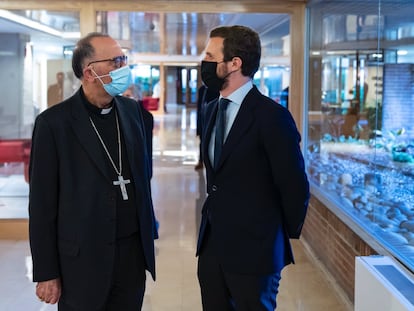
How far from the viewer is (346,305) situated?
12.7ft

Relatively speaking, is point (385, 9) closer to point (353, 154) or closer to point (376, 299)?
point (353, 154)

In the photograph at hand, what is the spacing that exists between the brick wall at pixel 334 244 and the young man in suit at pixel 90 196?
1.85 metres

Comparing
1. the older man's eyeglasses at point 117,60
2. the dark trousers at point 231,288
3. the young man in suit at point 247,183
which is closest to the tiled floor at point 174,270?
the dark trousers at point 231,288

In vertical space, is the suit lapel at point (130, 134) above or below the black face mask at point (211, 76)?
below

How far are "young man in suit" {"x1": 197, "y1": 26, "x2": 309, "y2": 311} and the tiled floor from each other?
1.69 metres

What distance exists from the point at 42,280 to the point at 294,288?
2558 mm

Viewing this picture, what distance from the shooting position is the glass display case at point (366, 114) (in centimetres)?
369

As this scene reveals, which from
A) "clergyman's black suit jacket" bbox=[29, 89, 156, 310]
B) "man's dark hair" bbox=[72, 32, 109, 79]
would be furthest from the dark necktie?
"man's dark hair" bbox=[72, 32, 109, 79]

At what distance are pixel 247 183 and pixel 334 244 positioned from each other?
2.39 metres

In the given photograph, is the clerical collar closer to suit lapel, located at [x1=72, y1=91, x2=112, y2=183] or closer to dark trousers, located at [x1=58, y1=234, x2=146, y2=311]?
suit lapel, located at [x1=72, y1=91, x2=112, y2=183]

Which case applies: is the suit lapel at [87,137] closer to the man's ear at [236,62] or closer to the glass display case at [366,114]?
the man's ear at [236,62]

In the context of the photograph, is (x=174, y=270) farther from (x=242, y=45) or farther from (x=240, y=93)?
(x=242, y=45)

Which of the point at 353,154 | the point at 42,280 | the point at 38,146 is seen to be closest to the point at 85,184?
the point at 38,146

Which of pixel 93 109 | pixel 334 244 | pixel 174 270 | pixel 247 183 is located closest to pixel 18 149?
pixel 174 270
